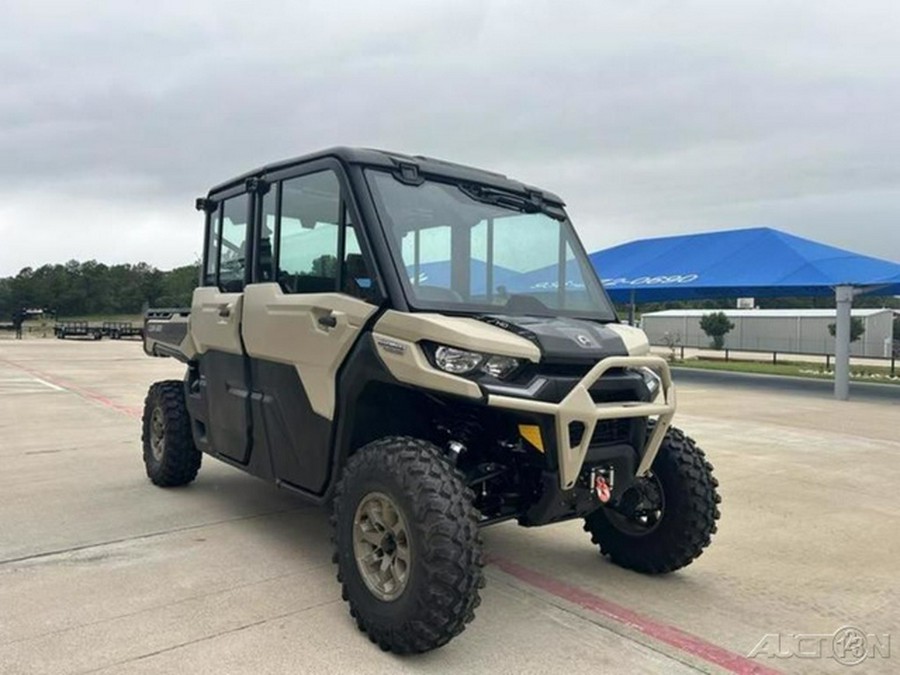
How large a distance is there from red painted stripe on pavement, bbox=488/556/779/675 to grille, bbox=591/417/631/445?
3.02 ft

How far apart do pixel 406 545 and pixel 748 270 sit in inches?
692

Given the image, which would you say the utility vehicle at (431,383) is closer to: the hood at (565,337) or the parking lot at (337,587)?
the hood at (565,337)

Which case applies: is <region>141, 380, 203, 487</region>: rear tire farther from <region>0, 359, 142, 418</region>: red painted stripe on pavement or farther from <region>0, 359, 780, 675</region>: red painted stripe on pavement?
<region>0, 359, 142, 418</region>: red painted stripe on pavement

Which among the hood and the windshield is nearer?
the hood

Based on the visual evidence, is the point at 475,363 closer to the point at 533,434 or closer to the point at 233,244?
the point at 533,434

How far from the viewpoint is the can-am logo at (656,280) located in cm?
1972

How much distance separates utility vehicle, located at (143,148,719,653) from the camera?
3291mm

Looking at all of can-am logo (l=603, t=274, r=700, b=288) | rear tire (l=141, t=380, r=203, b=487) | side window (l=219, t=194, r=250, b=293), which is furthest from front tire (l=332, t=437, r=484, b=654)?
can-am logo (l=603, t=274, r=700, b=288)

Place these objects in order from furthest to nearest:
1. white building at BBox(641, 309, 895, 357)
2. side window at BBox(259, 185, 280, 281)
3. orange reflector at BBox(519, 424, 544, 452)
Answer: white building at BBox(641, 309, 895, 357) < side window at BBox(259, 185, 280, 281) < orange reflector at BBox(519, 424, 544, 452)

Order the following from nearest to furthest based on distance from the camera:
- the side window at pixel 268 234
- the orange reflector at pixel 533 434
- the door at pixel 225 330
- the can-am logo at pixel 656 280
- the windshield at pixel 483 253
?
the orange reflector at pixel 533 434
the windshield at pixel 483 253
the side window at pixel 268 234
the door at pixel 225 330
the can-am logo at pixel 656 280

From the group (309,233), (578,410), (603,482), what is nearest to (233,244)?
(309,233)

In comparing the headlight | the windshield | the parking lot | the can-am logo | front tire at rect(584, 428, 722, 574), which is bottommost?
the parking lot

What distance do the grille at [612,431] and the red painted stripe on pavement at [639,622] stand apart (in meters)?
0.92

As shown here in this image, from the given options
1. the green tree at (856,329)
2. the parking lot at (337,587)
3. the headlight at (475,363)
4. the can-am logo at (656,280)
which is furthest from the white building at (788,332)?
the headlight at (475,363)
